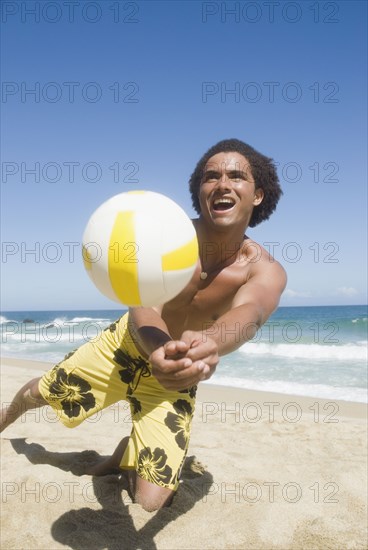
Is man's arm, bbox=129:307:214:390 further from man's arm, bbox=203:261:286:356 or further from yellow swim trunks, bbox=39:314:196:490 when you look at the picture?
yellow swim trunks, bbox=39:314:196:490

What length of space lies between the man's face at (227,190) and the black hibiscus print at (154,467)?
155cm

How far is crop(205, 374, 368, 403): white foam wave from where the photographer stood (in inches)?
347

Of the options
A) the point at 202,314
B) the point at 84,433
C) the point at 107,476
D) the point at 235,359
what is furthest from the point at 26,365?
the point at 202,314

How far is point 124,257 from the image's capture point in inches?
78.2

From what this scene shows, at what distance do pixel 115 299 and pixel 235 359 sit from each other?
1365 centimetres

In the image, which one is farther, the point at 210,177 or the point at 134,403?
the point at 134,403

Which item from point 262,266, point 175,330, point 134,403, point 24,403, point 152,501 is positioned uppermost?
point 262,266

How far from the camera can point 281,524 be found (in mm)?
2982

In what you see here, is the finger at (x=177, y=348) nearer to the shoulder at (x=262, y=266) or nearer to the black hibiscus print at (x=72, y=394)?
the shoulder at (x=262, y=266)

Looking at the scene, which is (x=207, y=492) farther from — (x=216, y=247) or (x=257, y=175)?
(x=257, y=175)

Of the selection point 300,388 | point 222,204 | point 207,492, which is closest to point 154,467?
point 207,492

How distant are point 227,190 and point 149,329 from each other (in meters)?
1.07

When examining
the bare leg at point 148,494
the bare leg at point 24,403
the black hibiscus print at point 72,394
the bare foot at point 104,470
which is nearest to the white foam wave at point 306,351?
the bare foot at point 104,470

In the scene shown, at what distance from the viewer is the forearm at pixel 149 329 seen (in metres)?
2.33
